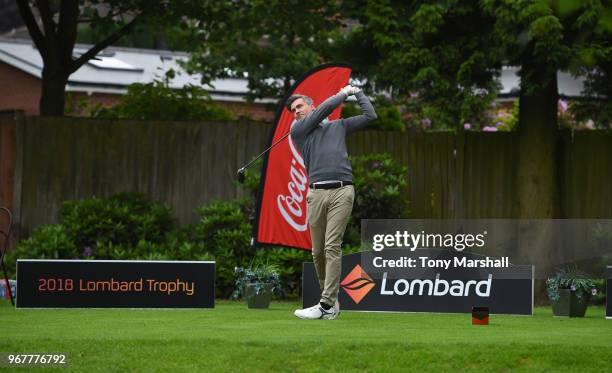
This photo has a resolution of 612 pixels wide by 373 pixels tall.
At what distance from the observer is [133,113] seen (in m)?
21.3

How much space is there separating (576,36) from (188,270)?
5.75m

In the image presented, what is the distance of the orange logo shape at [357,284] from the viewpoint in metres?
13.0

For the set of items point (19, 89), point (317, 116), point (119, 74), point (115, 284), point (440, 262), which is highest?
point (119, 74)

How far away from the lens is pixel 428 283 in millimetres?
12852

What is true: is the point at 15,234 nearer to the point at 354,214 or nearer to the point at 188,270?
the point at 354,214

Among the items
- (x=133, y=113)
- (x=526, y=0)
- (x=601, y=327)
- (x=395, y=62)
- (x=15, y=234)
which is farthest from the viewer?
(x=133, y=113)

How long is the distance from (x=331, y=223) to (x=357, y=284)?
1.51 metres

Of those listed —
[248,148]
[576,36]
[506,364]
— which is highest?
[576,36]

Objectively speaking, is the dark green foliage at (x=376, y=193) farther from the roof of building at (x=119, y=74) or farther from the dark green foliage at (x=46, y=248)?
the roof of building at (x=119, y=74)

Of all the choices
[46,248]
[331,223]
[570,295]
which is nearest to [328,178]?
[331,223]

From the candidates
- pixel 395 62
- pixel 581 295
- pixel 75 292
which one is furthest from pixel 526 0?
pixel 75 292

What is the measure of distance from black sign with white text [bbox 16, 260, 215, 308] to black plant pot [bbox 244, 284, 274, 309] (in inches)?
28.2

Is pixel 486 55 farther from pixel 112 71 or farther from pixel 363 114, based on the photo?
pixel 112 71

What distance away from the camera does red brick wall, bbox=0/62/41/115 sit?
34812mm
